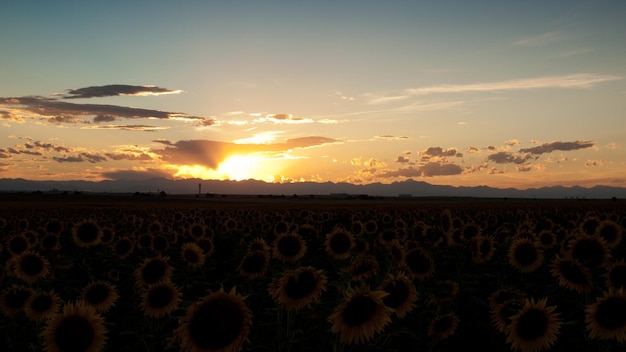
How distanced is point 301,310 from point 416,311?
2343mm

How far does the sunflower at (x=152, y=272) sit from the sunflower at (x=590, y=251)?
743cm

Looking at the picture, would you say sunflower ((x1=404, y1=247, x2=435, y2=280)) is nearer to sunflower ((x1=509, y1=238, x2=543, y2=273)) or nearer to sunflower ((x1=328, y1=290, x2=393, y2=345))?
sunflower ((x1=509, y1=238, x2=543, y2=273))

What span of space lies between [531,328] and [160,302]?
532 centimetres

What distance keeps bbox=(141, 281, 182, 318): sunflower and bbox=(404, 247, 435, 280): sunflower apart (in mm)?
4064

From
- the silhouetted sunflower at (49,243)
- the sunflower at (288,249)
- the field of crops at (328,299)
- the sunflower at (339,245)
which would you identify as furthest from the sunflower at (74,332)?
the silhouetted sunflower at (49,243)

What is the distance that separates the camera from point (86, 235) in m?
15.1

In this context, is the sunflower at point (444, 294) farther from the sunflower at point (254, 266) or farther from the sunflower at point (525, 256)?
the sunflower at point (254, 266)

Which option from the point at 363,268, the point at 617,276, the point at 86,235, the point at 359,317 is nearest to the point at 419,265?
the point at 363,268

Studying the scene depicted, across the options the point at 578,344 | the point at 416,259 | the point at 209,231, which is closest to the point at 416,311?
the point at 416,259

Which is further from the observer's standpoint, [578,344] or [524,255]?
[524,255]

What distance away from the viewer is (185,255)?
1217 centimetres

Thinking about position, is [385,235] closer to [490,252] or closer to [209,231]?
[490,252]

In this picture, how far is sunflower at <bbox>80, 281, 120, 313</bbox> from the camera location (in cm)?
896

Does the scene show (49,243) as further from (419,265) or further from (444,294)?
(444,294)
